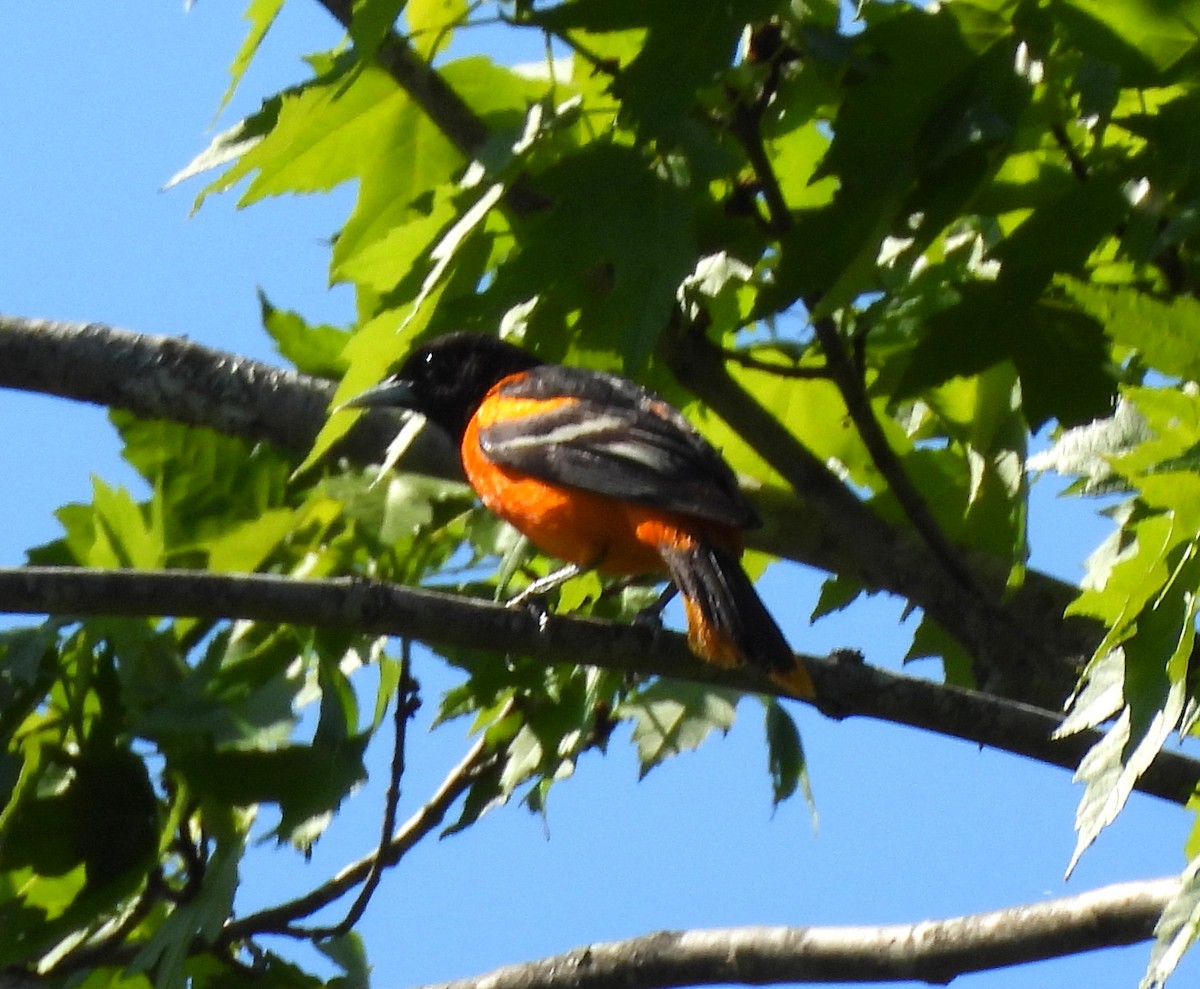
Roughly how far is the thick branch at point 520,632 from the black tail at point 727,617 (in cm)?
4

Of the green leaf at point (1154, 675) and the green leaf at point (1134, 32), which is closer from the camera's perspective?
the green leaf at point (1154, 675)

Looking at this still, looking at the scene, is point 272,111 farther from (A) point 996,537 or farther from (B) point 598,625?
(A) point 996,537

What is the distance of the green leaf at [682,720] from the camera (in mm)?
3379

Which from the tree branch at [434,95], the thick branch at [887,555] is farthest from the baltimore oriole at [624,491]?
the tree branch at [434,95]

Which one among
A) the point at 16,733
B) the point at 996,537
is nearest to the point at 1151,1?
the point at 996,537

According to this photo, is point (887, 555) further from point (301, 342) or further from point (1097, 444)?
point (301, 342)

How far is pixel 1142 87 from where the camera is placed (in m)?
2.47

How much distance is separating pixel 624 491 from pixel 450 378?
4.46ft

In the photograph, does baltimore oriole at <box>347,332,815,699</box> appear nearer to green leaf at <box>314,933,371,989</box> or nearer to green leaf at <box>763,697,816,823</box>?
green leaf at <box>763,697,816,823</box>

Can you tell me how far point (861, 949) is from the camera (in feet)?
9.10

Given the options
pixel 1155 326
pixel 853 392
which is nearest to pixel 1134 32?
pixel 1155 326

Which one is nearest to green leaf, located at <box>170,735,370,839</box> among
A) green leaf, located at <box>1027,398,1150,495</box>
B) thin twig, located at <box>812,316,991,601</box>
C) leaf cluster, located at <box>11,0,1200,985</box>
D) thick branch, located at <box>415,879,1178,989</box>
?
leaf cluster, located at <box>11,0,1200,985</box>

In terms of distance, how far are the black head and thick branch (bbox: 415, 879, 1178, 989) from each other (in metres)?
1.86

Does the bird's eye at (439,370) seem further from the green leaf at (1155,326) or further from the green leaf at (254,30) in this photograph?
the green leaf at (1155,326)
